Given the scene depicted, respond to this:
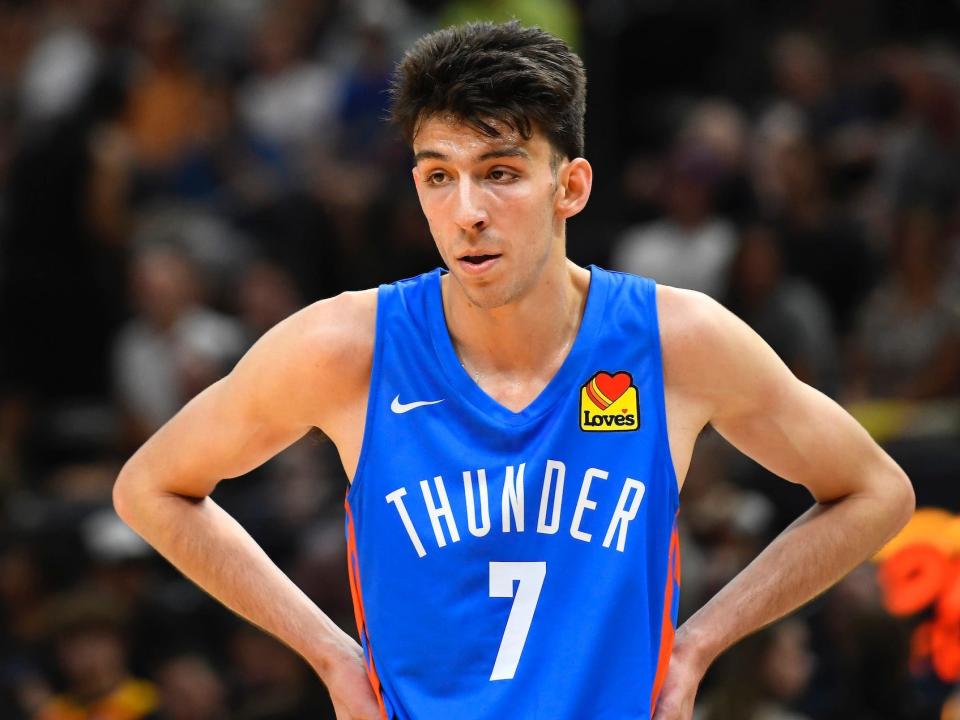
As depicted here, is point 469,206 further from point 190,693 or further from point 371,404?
point 190,693

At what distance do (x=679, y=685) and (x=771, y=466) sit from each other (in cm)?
59

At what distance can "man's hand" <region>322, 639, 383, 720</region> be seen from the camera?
3.82 meters

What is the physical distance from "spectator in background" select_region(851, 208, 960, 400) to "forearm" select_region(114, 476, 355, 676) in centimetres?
542

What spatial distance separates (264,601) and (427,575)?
517 mm

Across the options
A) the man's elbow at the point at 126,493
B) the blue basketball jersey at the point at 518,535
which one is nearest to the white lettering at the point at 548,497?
the blue basketball jersey at the point at 518,535

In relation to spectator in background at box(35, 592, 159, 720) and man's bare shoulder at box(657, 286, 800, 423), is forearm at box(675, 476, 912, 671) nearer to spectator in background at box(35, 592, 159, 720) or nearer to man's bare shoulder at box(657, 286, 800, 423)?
man's bare shoulder at box(657, 286, 800, 423)

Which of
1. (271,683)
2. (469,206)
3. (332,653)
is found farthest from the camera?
(271,683)

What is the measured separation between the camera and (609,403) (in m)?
3.80

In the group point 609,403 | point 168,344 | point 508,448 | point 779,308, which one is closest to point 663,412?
point 609,403

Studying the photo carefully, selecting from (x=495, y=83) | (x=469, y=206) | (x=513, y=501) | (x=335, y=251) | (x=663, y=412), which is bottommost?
(x=335, y=251)

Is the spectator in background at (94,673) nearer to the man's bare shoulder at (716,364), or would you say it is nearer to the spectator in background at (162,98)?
the spectator in background at (162,98)

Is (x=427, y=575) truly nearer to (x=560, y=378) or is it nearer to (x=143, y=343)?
(x=560, y=378)

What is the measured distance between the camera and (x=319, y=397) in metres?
3.88

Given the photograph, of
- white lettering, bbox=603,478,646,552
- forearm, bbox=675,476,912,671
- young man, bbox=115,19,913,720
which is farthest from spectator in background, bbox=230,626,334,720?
white lettering, bbox=603,478,646,552
